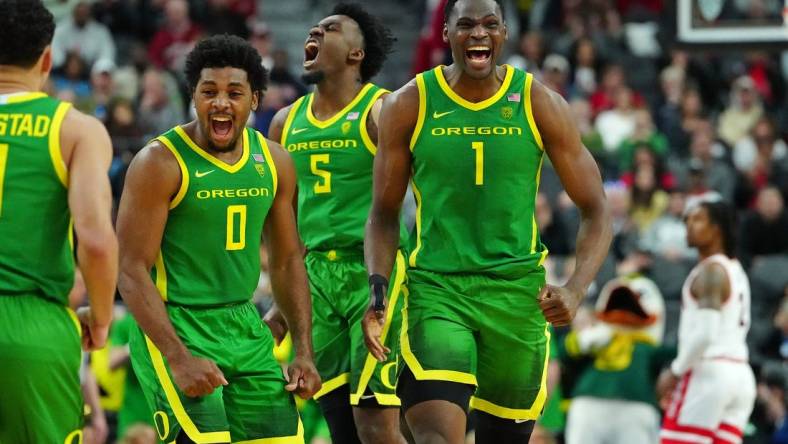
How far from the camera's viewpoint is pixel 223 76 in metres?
7.09

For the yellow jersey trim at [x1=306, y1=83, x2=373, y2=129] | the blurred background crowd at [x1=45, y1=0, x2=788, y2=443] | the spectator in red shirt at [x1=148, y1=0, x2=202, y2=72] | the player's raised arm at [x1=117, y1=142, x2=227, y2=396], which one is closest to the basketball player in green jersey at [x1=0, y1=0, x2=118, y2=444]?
the player's raised arm at [x1=117, y1=142, x2=227, y2=396]

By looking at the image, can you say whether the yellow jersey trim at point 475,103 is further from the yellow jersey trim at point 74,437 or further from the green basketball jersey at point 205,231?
the yellow jersey trim at point 74,437

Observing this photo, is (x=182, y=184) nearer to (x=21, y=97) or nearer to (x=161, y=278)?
(x=161, y=278)

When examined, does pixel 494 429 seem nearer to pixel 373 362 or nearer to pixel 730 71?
pixel 373 362

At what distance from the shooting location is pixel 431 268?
23.8 ft

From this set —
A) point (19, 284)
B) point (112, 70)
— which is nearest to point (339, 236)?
point (19, 284)

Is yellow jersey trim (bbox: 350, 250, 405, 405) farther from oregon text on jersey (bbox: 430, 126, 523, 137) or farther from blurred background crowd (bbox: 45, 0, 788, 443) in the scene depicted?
blurred background crowd (bbox: 45, 0, 788, 443)

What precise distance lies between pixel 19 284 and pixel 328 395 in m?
2.69

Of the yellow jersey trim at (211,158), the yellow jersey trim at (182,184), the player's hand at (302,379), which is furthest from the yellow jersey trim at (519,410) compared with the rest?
the yellow jersey trim at (182,184)

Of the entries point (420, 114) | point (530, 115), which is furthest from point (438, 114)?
point (530, 115)

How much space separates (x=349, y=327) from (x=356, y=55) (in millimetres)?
1525

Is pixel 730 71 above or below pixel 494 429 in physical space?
above

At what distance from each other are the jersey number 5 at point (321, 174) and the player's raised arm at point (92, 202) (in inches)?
96.9

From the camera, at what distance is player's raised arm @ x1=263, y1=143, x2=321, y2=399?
725cm
